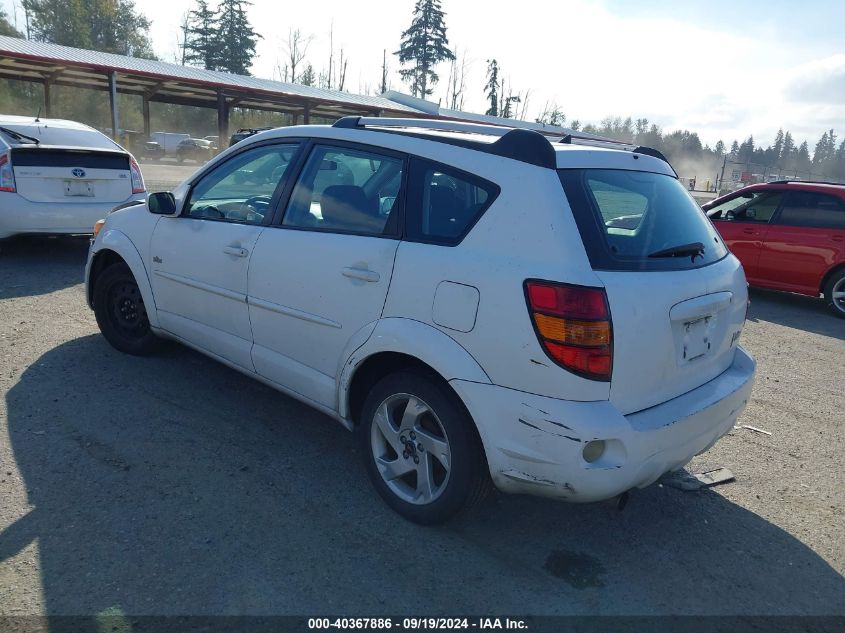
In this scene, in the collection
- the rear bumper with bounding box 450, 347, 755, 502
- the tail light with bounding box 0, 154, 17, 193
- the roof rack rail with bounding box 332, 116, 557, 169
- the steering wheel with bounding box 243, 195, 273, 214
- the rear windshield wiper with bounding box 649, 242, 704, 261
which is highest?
the roof rack rail with bounding box 332, 116, 557, 169

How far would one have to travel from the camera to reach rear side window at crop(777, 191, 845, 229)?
27.1ft

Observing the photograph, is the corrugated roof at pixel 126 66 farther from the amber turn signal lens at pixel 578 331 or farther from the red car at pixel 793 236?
the amber turn signal lens at pixel 578 331

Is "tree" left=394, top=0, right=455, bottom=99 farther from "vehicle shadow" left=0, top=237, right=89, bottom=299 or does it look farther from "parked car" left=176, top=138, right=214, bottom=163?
"vehicle shadow" left=0, top=237, right=89, bottom=299

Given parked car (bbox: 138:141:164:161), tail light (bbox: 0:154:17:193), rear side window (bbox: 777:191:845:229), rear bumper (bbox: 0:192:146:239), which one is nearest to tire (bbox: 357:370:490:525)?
rear bumper (bbox: 0:192:146:239)

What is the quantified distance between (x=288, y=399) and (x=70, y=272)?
15.4 feet

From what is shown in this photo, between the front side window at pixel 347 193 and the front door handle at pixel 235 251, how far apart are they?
1.07 feet

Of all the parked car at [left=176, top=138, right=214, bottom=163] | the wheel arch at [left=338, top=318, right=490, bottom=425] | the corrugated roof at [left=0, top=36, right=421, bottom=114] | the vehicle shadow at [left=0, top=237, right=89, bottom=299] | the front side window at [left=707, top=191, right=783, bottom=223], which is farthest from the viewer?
the parked car at [left=176, top=138, right=214, bottom=163]

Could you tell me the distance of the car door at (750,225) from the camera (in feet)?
28.9

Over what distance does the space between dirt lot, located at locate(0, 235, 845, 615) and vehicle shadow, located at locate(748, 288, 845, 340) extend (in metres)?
3.66

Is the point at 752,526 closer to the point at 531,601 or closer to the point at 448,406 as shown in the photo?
the point at 531,601

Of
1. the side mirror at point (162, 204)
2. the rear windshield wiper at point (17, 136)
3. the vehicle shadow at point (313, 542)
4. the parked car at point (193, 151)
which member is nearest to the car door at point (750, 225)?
the vehicle shadow at point (313, 542)

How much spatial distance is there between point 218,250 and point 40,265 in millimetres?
5272

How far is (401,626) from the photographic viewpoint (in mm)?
2355

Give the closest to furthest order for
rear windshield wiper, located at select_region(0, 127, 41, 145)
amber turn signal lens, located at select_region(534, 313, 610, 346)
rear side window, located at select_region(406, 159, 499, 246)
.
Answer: amber turn signal lens, located at select_region(534, 313, 610, 346), rear side window, located at select_region(406, 159, 499, 246), rear windshield wiper, located at select_region(0, 127, 41, 145)
